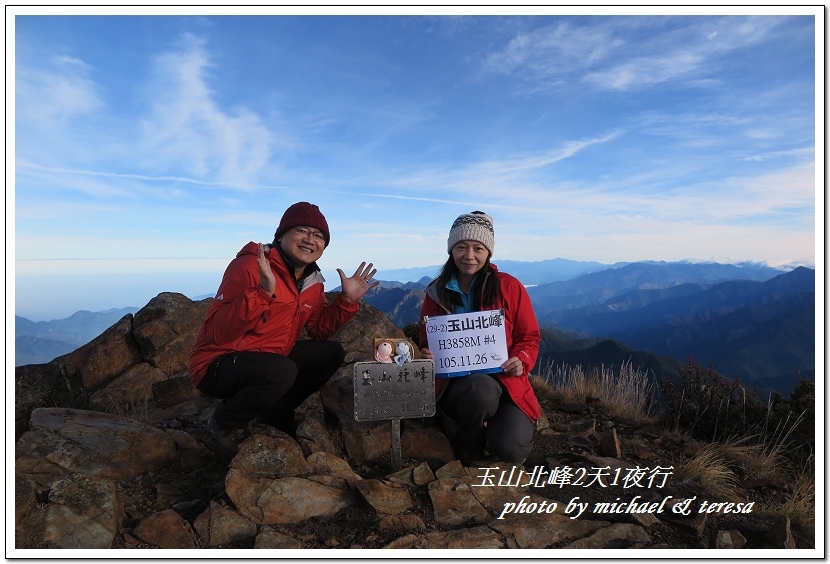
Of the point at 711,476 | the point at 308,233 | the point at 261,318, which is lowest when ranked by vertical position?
the point at 711,476

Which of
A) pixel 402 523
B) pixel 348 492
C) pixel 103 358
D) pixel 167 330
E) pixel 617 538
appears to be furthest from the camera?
pixel 167 330

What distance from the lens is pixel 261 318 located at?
16.1 ft

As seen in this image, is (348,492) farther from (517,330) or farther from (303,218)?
(303,218)

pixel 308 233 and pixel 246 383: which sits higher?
pixel 308 233

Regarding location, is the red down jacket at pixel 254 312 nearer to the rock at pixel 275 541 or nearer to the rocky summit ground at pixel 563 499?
the rocky summit ground at pixel 563 499

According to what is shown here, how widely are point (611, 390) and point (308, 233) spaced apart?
6434mm

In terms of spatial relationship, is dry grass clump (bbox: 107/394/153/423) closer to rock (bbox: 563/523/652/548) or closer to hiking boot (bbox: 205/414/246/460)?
hiking boot (bbox: 205/414/246/460)

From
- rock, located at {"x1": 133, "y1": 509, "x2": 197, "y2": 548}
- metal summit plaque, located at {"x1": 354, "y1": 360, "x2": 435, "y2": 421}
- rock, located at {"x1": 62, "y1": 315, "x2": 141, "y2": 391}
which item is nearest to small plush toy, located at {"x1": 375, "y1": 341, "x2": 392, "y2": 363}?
metal summit plaque, located at {"x1": 354, "y1": 360, "x2": 435, "y2": 421}

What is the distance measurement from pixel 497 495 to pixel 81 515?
3381 millimetres

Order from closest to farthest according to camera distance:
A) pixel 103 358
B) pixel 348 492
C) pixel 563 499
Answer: pixel 348 492 < pixel 563 499 < pixel 103 358

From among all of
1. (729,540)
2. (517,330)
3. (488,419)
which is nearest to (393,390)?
(488,419)

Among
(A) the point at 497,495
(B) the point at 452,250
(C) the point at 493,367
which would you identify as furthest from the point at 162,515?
(B) the point at 452,250

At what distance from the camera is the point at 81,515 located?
3.86 m

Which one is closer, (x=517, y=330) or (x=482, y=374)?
(x=482, y=374)
